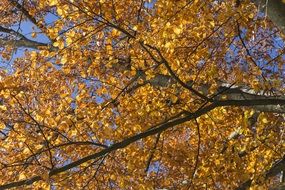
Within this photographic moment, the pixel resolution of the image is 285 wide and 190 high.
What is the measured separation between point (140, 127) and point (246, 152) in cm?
241

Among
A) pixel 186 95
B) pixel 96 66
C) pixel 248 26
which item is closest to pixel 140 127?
pixel 186 95

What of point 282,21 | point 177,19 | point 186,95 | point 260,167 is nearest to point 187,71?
point 186,95

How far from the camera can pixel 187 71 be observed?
28.8 ft

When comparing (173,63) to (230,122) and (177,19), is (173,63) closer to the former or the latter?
(177,19)

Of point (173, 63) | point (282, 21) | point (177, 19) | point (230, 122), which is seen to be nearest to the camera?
point (282, 21)

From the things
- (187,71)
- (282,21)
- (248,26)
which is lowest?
(282,21)

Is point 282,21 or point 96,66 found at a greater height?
point 96,66

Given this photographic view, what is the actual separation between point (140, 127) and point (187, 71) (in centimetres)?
143

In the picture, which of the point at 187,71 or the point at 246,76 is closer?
the point at 246,76

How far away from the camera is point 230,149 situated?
8.78 metres

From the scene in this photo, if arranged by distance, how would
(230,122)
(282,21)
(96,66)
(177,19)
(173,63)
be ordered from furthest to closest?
(230,122), (96,66), (173,63), (177,19), (282,21)

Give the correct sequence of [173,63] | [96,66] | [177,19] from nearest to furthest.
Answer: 1. [177,19]
2. [173,63]
3. [96,66]

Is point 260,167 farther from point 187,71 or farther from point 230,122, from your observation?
point 187,71

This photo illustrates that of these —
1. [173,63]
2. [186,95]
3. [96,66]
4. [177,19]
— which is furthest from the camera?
[96,66]
